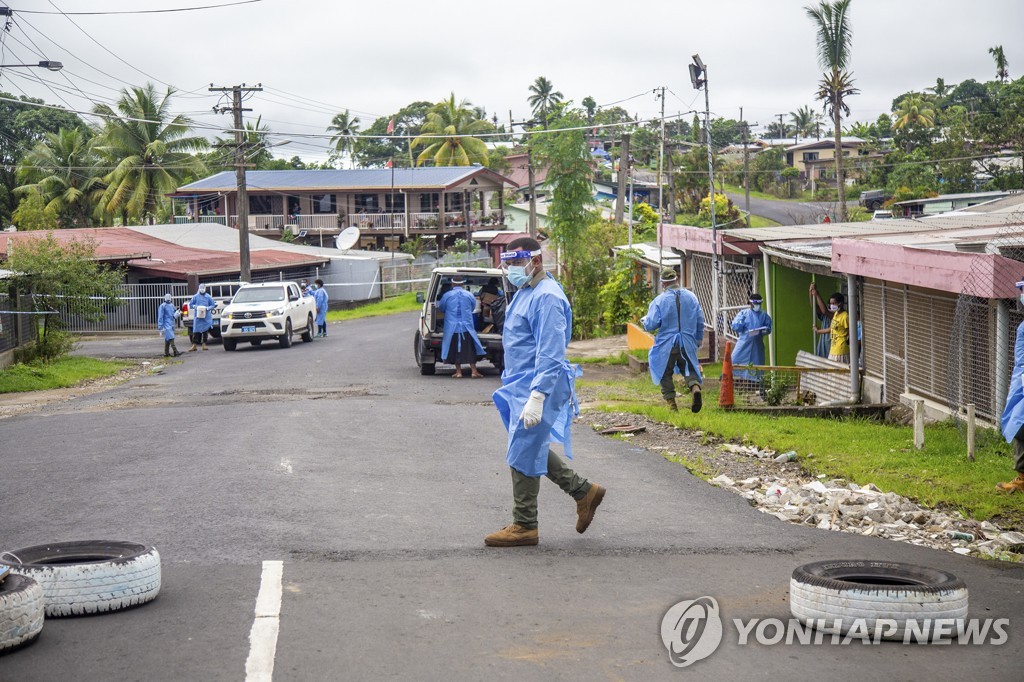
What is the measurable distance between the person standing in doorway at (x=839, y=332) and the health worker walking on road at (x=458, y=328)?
6.85m

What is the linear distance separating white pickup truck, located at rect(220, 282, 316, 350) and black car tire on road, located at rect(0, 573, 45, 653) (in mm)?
24726

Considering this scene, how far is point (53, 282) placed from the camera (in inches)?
1038

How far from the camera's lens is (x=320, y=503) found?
344 inches

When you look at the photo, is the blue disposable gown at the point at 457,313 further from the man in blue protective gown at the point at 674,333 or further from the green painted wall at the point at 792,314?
the man in blue protective gown at the point at 674,333

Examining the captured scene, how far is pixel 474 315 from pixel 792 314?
6038mm

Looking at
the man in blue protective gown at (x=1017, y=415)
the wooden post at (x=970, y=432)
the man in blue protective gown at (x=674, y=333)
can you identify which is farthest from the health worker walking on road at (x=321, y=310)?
the man in blue protective gown at (x=1017, y=415)

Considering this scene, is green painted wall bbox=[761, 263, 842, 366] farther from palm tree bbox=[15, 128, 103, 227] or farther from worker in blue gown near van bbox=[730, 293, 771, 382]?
palm tree bbox=[15, 128, 103, 227]

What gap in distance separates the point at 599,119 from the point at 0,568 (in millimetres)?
94441

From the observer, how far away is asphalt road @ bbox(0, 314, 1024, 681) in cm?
508

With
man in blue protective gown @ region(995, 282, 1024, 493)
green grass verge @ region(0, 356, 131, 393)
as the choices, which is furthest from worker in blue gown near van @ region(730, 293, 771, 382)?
green grass verge @ region(0, 356, 131, 393)

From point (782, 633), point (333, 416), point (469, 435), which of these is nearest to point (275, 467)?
point (469, 435)

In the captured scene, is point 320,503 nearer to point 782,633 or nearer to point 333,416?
point 782,633

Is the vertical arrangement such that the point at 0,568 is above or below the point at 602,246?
below

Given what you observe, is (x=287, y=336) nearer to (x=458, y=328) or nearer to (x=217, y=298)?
(x=217, y=298)
